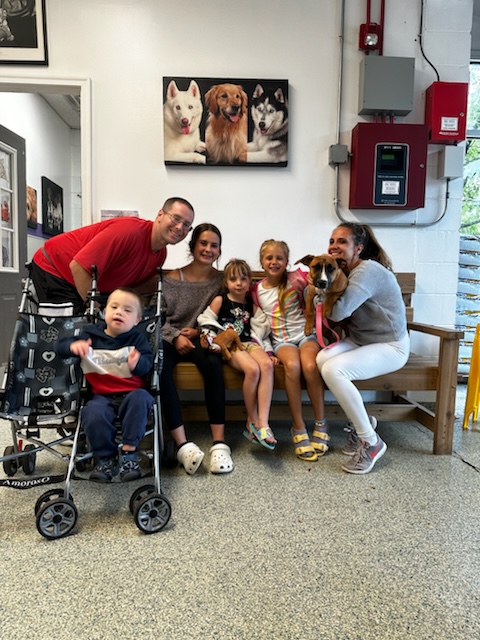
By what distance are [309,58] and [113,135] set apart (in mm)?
1352

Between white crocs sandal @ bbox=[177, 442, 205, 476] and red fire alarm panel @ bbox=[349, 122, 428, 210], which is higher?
red fire alarm panel @ bbox=[349, 122, 428, 210]

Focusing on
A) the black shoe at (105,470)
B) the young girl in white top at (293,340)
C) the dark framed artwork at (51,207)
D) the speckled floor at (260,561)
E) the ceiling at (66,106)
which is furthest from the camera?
the dark framed artwork at (51,207)

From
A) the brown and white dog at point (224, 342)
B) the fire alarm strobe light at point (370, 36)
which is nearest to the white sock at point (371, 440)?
the brown and white dog at point (224, 342)

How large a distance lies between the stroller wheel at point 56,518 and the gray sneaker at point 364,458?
120 centimetres

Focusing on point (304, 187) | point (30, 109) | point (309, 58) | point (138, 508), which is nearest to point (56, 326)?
point (138, 508)

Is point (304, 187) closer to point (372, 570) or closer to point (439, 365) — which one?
point (439, 365)

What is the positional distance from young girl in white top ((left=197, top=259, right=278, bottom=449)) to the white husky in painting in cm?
91

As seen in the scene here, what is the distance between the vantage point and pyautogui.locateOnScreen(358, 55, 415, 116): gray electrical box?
265 centimetres

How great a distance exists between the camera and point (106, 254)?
6.56 feet

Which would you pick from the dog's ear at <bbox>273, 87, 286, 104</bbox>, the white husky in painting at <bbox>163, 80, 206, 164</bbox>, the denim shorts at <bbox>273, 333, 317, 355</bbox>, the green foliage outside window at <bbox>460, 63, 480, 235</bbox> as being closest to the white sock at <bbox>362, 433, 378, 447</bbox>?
the denim shorts at <bbox>273, 333, 317, 355</bbox>

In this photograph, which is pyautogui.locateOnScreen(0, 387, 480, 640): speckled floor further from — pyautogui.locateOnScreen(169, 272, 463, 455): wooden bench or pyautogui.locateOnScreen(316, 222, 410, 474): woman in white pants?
pyautogui.locateOnScreen(169, 272, 463, 455): wooden bench

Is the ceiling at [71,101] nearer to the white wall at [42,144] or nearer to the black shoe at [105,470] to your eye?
the white wall at [42,144]

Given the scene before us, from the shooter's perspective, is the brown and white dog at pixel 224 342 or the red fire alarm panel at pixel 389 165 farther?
the red fire alarm panel at pixel 389 165

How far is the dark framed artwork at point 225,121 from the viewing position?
Answer: 2680mm
